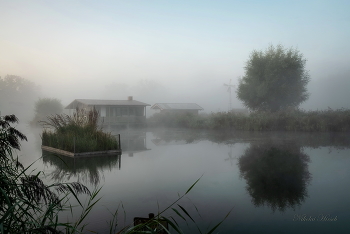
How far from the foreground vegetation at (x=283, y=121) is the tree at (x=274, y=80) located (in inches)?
174

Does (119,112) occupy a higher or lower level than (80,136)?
higher

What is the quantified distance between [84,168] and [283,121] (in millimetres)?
21152

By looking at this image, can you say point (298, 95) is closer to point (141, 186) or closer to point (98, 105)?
point (98, 105)

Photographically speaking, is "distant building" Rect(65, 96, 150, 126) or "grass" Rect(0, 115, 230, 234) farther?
"distant building" Rect(65, 96, 150, 126)

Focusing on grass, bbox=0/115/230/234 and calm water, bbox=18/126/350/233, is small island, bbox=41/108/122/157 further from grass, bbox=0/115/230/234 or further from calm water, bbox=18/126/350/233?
grass, bbox=0/115/230/234

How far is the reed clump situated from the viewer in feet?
38.7

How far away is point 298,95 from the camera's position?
33.6 m

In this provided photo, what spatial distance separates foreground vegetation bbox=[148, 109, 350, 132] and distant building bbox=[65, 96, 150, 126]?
674cm

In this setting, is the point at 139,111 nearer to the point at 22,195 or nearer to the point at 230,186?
the point at 230,186

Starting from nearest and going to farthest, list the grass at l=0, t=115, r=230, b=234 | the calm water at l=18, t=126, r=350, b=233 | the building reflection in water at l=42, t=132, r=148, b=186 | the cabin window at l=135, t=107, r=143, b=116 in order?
the grass at l=0, t=115, r=230, b=234 → the calm water at l=18, t=126, r=350, b=233 → the building reflection in water at l=42, t=132, r=148, b=186 → the cabin window at l=135, t=107, r=143, b=116

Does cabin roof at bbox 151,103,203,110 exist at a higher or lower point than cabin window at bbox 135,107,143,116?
higher

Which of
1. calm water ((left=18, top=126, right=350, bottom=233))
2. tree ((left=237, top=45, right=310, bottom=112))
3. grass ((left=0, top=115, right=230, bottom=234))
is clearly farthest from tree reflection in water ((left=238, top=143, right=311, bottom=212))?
tree ((left=237, top=45, right=310, bottom=112))


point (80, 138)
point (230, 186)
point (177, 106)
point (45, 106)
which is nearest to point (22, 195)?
point (230, 186)

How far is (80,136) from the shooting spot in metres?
12.2
